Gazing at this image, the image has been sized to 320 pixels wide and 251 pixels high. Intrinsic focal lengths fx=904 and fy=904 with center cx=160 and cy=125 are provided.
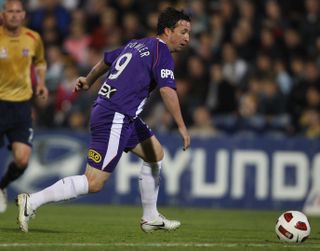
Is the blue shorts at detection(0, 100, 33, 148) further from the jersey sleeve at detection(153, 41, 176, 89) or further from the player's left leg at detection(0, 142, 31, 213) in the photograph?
the jersey sleeve at detection(153, 41, 176, 89)

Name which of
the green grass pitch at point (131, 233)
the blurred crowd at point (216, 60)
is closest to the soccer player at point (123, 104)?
the green grass pitch at point (131, 233)

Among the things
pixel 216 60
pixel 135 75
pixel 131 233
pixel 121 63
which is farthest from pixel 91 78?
pixel 216 60

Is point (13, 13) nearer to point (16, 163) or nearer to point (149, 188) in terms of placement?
point (16, 163)

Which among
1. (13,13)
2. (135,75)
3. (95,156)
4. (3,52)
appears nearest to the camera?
(95,156)

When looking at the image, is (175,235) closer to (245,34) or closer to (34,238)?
(34,238)

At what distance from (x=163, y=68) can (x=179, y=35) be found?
20.5 inches

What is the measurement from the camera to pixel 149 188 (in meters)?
9.52

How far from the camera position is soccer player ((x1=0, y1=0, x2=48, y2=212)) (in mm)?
11516

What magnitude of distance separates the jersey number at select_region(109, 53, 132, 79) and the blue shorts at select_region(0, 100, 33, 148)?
2981 millimetres

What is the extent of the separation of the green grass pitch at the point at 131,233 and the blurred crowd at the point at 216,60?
3140 millimetres

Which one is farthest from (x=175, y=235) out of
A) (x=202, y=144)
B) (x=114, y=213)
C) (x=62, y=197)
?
(x=202, y=144)

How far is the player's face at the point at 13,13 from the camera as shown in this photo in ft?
36.8

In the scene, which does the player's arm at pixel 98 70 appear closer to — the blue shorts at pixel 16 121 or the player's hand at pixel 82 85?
the player's hand at pixel 82 85

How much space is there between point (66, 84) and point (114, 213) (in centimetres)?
448
